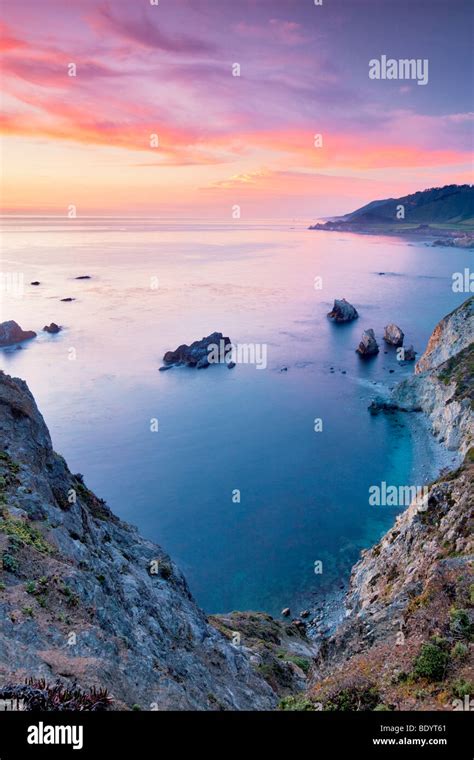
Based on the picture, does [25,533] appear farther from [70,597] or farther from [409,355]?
[409,355]

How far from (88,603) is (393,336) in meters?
117

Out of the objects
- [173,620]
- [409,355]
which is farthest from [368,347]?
[173,620]

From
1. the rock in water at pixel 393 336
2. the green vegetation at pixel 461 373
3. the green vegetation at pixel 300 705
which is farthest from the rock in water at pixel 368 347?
the green vegetation at pixel 300 705

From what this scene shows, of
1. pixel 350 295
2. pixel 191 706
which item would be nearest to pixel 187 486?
pixel 191 706

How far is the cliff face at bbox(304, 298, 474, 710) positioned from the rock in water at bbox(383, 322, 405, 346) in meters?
83.5

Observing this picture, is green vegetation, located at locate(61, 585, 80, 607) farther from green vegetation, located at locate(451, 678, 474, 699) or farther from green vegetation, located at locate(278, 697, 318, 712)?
green vegetation, located at locate(451, 678, 474, 699)

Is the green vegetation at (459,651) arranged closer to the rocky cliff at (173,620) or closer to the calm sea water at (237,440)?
the rocky cliff at (173,620)

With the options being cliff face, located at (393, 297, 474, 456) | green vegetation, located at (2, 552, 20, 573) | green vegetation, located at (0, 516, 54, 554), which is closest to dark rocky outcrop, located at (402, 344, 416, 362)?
cliff face, located at (393, 297, 474, 456)

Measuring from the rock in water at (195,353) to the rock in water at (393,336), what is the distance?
46.1 metres

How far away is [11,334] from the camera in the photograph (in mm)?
122438

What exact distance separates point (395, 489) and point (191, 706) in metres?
53.0

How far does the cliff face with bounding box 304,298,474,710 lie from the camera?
16.4 m

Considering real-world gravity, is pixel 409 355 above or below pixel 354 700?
above

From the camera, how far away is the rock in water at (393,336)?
12250 cm
